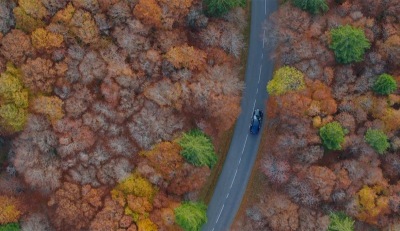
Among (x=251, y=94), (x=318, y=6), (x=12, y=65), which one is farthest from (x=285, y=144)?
(x=12, y=65)

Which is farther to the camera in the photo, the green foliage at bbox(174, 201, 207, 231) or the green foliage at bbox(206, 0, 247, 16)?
the green foliage at bbox(206, 0, 247, 16)

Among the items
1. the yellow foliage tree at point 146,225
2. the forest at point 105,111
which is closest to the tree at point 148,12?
the forest at point 105,111

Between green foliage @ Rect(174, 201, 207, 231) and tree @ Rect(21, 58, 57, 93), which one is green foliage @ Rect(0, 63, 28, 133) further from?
green foliage @ Rect(174, 201, 207, 231)

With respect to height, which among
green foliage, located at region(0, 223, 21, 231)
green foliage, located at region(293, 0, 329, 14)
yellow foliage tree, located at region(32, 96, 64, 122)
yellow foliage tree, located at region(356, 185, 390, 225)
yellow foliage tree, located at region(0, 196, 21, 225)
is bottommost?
green foliage, located at region(0, 223, 21, 231)

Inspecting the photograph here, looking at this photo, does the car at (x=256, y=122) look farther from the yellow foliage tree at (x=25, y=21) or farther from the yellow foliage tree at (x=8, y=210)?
the yellow foliage tree at (x=8, y=210)

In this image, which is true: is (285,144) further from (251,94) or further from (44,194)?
(44,194)

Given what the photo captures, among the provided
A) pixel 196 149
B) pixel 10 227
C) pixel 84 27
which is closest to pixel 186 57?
pixel 196 149

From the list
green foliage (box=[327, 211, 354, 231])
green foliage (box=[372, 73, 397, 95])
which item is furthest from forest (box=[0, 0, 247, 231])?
green foliage (box=[372, 73, 397, 95])
